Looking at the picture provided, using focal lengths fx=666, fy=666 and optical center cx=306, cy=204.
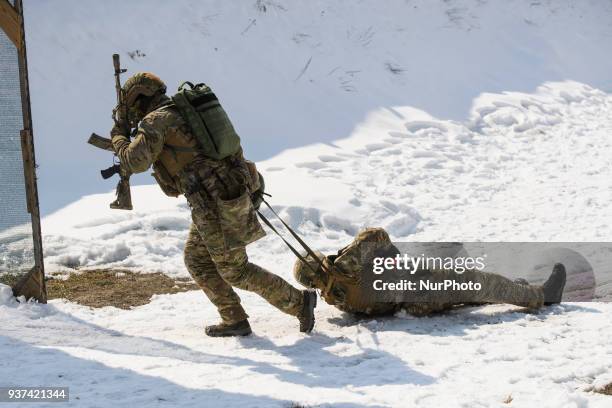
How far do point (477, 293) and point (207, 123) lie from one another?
89.6 inches

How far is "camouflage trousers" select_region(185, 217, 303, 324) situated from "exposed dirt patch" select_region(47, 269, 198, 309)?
3.89 ft

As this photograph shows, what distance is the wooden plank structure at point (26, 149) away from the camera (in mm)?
4898

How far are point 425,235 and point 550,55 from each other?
9942mm

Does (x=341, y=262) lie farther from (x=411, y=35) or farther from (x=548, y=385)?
(x=411, y=35)

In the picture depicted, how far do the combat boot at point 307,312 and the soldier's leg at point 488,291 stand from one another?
876mm

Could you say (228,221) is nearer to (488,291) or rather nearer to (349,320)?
(349,320)

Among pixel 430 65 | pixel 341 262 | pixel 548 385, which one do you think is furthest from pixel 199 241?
pixel 430 65

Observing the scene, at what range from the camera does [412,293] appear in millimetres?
4809

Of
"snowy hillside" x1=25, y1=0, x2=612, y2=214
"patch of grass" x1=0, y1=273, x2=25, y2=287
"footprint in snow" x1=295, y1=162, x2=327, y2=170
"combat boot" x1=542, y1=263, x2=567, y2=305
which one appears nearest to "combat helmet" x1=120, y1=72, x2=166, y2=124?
"patch of grass" x1=0, y1=273, x2=25, y2=287

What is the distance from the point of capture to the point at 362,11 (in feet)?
49.1

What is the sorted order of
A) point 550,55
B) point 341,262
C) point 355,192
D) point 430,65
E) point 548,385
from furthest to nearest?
point 550,55 < point 430,65 < point 355,192 < point 341,262 < point 548,385

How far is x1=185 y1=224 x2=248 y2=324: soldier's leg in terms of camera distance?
458 centimetres

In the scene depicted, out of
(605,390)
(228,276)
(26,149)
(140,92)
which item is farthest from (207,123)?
(605,390)

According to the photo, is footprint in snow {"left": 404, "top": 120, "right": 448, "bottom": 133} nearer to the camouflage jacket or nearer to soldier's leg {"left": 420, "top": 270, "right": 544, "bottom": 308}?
soldier's leg {"left": 420, "top": 270, "right": 544, "bottom": 308}
